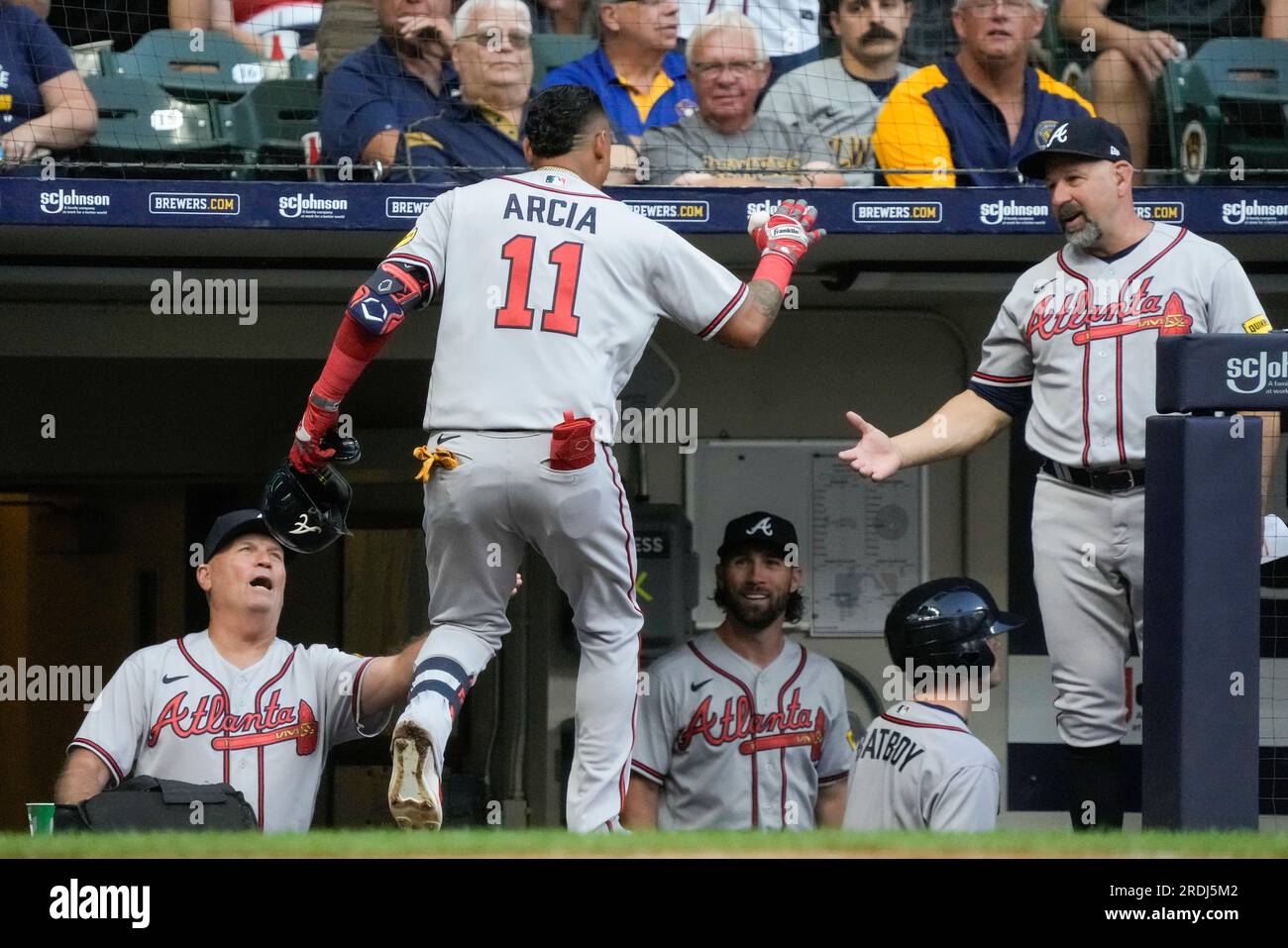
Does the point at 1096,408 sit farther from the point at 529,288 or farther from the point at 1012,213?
the point at 529,288

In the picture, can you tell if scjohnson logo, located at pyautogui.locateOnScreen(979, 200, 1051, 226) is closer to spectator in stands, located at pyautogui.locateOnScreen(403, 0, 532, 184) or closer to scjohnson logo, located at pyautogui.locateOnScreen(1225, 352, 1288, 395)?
spectator in stands, located at pyautogui.locateOnScreen(403, 0, 532, 184)

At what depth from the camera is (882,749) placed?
4512mm

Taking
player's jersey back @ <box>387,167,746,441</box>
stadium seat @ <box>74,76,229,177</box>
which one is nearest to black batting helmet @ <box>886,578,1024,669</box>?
player's jersey back @ <box>387,167,746,441</box>

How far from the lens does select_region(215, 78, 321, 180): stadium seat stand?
631 cm

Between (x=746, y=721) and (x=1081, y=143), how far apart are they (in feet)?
6.86

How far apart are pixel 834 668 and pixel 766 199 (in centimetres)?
154

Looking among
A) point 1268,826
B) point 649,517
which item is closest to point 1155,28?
point 649,517

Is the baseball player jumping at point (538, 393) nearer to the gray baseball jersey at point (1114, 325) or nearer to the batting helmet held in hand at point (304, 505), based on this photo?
the batting helmet held in hand at point (304, 505)

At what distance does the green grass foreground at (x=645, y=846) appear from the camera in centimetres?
279

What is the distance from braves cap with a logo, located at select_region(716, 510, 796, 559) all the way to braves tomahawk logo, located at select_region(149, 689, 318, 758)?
1.58 meters

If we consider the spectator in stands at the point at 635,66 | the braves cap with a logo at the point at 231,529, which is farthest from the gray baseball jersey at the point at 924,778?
the spectator in stands at the point at 635,66

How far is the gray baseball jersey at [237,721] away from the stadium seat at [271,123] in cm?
205

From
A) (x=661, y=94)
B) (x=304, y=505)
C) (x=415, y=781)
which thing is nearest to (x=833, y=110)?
(x=661, y=94)

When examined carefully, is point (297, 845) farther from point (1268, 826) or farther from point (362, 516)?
point (362, 516)
